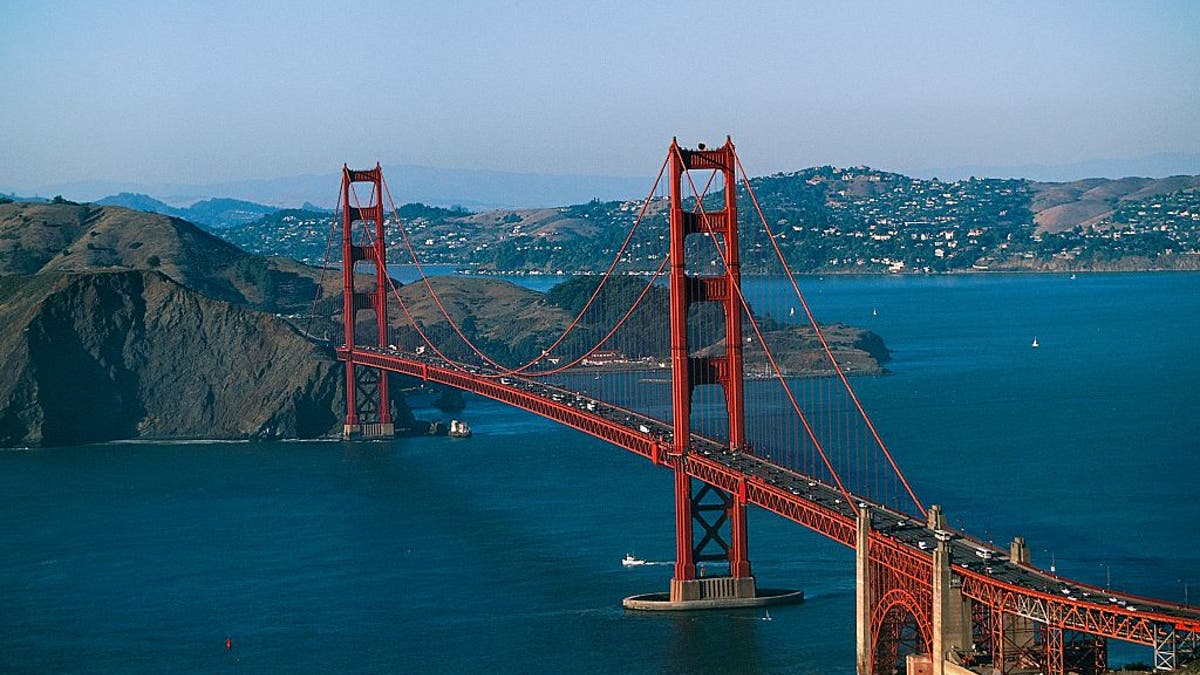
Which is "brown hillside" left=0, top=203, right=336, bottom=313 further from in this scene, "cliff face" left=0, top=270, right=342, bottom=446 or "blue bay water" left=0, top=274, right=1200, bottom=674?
"blue bay water" left=0, top=274, right=1200, bottom=674

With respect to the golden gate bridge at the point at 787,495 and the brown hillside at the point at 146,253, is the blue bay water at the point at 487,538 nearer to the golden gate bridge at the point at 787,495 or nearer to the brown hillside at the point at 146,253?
the golden gate bridge at the point at 787,495

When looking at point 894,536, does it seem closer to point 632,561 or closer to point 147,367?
point 632,561

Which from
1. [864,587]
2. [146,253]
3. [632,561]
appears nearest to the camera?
[864,587]

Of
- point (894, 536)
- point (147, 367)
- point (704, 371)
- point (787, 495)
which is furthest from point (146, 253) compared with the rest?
point (894, 536)

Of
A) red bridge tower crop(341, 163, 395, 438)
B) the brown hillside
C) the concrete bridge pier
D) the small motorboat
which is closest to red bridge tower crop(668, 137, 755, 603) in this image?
the small motorboat

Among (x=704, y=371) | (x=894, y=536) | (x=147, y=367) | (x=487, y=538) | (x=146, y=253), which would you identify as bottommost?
(x=487, y=538)

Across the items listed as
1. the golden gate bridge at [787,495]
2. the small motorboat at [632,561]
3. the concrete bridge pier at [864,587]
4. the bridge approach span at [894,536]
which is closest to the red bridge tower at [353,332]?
the golden gate bridge at [787,495]

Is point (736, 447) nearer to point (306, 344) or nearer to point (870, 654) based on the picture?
point (870, 654)
